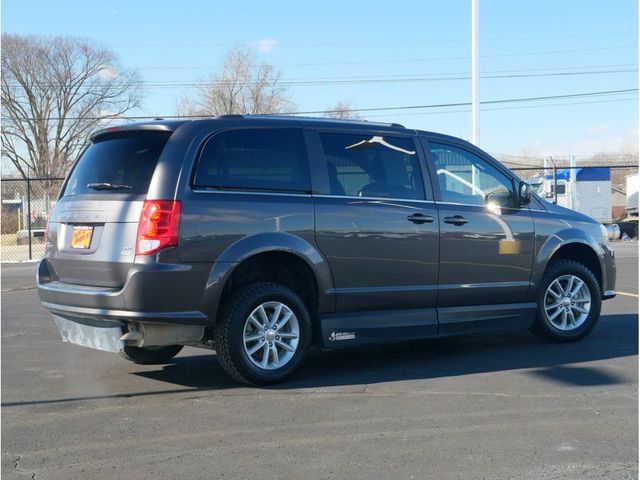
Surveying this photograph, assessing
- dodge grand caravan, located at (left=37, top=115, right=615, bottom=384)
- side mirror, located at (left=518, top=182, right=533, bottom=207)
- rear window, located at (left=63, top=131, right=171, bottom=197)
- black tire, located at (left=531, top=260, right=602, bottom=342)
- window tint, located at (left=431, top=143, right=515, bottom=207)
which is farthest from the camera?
black tire, located at (left=531, top=260, right=602, bottom=342)

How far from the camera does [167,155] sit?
588cm

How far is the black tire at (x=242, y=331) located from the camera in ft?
19.6

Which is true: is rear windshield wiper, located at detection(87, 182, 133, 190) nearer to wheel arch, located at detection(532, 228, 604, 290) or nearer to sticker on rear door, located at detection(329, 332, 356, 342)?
sticker on rear door, located at detection(329, 332, 356, 342)

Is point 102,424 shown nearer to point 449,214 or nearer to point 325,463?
point 325,463

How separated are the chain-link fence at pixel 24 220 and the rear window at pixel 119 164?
1533cm

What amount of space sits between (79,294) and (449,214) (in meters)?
3.12

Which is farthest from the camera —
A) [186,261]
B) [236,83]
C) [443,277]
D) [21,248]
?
[236,83]

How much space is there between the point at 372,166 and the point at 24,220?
107 ft

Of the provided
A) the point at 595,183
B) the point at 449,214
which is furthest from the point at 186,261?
the point at 595,183

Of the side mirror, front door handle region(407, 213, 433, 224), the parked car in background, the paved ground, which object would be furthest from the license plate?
the parked car in background

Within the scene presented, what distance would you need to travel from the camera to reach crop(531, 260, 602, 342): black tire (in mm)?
7617

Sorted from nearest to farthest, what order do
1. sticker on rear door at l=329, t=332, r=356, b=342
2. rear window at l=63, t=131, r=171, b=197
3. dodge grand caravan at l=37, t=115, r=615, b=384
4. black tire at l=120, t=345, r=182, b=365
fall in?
dodge grand caravan at l=37, t=115, r=615, b=384
rear window at l=63, t=131, r=171, b=197
sticker on rear door at l=329, t=332, r=356, b=342
black tire at l=120, t=345, r=182, b=365

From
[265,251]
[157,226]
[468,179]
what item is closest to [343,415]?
[265,251]

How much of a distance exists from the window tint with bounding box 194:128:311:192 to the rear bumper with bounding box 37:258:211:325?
26.5 inches
